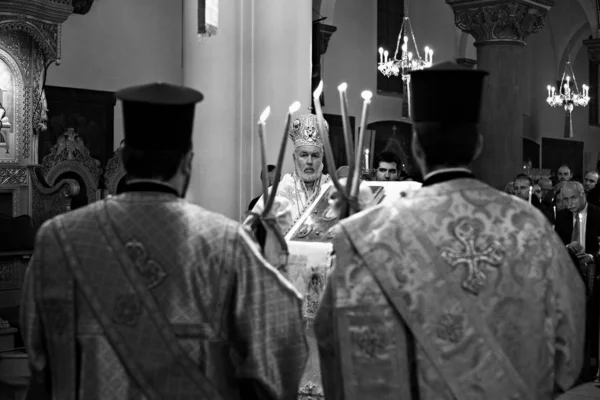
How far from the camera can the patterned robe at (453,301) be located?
9.39 ft

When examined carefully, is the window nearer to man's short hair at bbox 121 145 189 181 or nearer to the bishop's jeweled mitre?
the bishop's jeweled mitre

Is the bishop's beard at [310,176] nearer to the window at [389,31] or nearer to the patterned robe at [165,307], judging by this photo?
the patterned robe at [165,307]

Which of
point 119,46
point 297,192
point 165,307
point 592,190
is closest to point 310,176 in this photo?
point 297,192

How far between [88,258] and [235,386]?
55cm

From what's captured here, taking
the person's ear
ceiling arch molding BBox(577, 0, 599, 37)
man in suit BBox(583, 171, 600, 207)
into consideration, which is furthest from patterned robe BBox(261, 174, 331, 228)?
ceiling arch molding BBox(577, 0, 599, 37)

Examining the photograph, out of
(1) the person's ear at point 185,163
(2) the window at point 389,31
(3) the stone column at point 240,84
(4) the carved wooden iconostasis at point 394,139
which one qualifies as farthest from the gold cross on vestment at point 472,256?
(2) the window at point 389,31

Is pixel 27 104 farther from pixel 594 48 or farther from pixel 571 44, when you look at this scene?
pixel 571 44

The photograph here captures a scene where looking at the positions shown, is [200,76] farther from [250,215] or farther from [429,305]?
[429,305]

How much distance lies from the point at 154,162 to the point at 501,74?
1067cm

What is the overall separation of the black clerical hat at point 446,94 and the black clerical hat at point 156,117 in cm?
67

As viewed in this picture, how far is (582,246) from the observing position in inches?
297

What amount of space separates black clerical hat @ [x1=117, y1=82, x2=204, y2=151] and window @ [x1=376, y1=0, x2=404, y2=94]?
16.3 m


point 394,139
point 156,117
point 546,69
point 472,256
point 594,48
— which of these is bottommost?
point 472,256

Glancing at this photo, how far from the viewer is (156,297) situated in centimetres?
268
